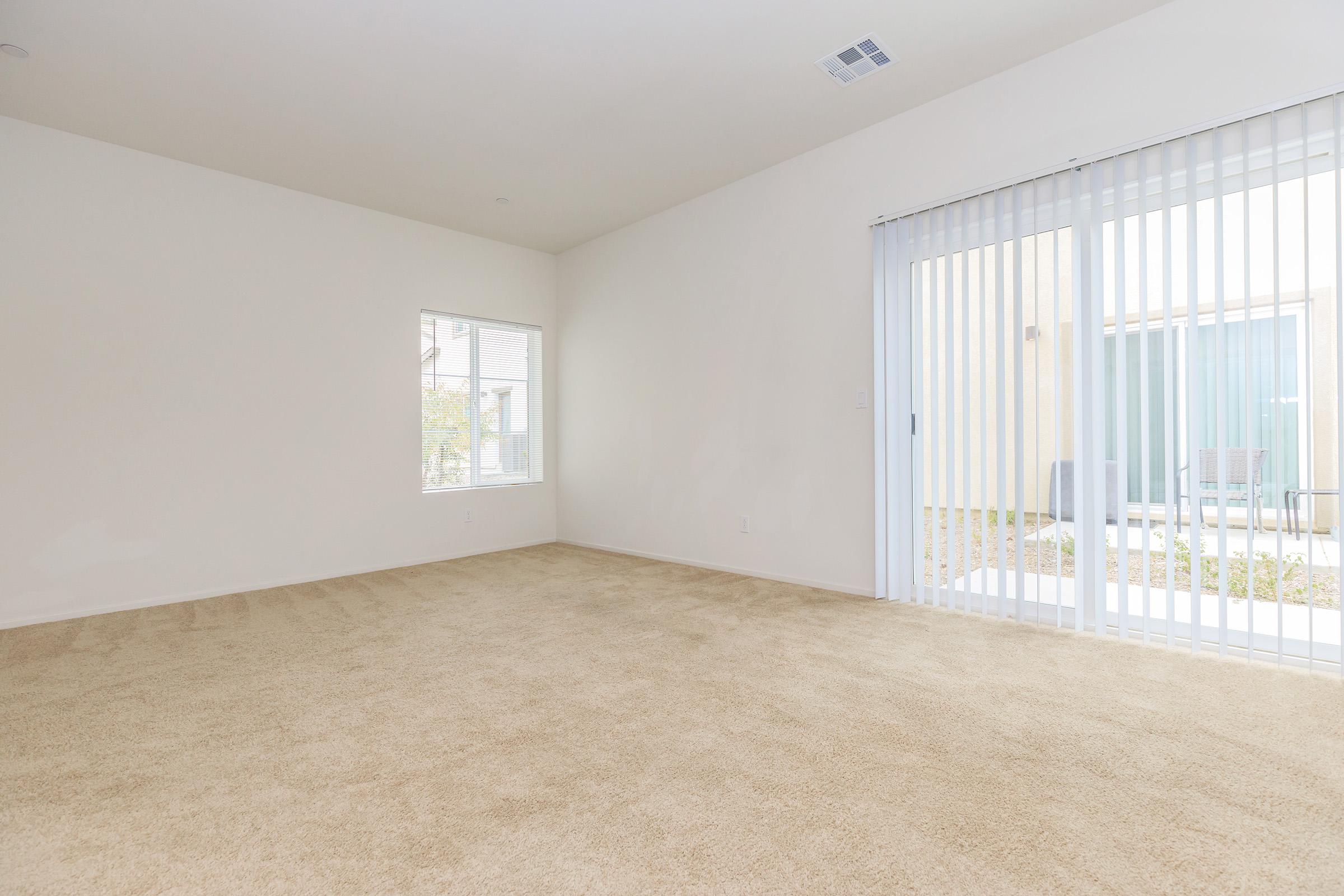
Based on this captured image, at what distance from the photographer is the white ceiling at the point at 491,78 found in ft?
9.29

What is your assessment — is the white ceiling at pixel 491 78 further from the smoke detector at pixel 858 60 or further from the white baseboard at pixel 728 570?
the white baseboard at pixel 728 570

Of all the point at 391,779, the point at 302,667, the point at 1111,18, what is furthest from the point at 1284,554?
the point at 302,667

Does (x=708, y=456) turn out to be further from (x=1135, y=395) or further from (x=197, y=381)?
(x=197, y=381)

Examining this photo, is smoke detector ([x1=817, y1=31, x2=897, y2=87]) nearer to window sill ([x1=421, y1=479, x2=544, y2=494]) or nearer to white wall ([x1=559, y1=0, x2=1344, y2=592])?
white wall ([x1=559, y1=0, x2=1344, y2=592])

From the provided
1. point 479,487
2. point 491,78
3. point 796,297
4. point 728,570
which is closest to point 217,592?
point 479,487

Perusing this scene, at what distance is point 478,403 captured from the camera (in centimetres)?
579

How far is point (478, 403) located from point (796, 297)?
3.02 meters

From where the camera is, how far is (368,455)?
5.04 metres

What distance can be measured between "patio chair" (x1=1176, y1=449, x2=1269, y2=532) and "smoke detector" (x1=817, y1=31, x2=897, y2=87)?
2309mm

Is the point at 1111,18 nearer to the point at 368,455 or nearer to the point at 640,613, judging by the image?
the point at 640,613

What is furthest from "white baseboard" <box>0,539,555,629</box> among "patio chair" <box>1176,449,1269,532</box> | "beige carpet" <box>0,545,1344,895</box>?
"patio chair" <box>1176,449,1269,532</box>

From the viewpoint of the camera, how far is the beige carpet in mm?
1468

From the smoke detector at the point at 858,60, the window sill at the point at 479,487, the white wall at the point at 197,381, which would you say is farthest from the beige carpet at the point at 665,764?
the smoke detector at the point at 858,60

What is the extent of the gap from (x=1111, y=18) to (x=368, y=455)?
17.1 feet
